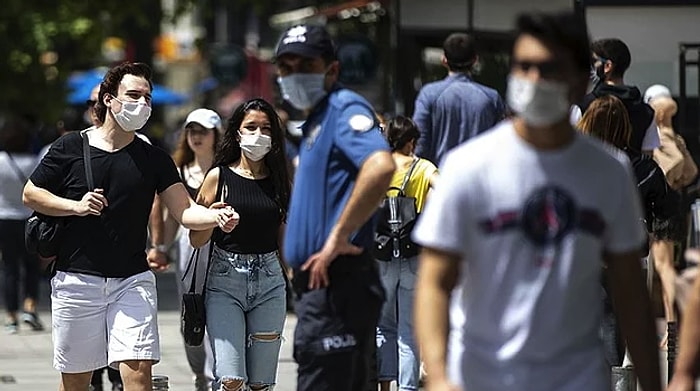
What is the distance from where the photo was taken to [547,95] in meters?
4.49

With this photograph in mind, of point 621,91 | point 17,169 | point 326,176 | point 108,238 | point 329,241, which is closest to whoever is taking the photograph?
point 329,241

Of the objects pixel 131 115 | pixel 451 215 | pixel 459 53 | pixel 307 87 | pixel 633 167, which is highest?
pixel 459 53

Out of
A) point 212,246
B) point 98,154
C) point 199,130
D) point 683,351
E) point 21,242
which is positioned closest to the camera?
point 683,351

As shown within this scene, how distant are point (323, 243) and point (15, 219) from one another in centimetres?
924

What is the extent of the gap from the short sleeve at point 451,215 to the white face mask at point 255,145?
357cm

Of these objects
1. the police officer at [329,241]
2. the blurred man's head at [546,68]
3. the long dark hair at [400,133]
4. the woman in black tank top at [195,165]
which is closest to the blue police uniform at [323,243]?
the police officer at [329,241]

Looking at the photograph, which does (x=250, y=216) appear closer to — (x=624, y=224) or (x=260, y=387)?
(x=260, y=387)

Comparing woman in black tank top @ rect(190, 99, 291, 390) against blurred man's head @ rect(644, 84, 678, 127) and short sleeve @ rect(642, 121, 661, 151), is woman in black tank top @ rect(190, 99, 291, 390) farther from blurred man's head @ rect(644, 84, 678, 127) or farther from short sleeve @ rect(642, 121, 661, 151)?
blurred man's head @ rect(644, 84, 678, 127)

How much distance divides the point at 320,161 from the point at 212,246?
2.28 metres

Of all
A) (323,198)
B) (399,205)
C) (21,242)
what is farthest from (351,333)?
(21,242)

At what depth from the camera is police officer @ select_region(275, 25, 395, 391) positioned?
589cm

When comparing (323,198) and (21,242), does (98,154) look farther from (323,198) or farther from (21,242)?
(21,242)

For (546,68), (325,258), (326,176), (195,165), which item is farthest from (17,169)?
(546,68)

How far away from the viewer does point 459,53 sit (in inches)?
407
